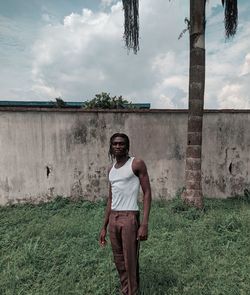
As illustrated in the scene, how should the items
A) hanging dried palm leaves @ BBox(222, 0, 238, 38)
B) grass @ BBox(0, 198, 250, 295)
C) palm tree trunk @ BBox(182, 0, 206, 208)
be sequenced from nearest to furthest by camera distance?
grass @ BBox(0, 198, 250, 295), palm tree trunk @ BBox(182, 0, 206, 208), hanging dried palm leaves @ BBox(222, 0, 238, 38)

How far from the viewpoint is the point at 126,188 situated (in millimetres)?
2740

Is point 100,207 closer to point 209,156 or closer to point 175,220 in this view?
point 175,220

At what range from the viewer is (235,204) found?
6617mm

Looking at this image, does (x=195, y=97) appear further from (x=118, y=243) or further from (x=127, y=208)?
(x=118, y=243)

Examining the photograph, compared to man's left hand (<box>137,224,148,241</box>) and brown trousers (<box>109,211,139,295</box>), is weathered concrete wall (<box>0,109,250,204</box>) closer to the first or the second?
brown trousers (<box>109,211,139,295</box>)

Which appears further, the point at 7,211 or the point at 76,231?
the point at 7,211

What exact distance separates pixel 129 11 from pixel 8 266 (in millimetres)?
5082

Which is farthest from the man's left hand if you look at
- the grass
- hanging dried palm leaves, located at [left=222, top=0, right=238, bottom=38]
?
Answer: hanging dried palm leaves, located at [left=222, top=0, right=238, bottom=38]

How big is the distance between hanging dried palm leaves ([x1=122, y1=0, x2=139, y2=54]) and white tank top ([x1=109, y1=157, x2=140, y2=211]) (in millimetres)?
4182

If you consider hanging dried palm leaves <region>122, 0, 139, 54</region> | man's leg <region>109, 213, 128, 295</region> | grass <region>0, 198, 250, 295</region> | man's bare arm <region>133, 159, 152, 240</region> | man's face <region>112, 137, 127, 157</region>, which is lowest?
grass <region>0, 198, 250, 295</region>

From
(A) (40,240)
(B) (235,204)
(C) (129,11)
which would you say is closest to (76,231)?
(A) (40,240)

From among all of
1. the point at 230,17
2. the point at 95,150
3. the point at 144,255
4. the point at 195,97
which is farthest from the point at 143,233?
the point at 230,17

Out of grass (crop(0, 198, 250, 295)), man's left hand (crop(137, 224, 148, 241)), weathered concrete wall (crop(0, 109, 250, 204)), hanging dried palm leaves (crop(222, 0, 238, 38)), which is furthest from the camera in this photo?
weathered concrete wall (crop(0, 109, 250, 204))

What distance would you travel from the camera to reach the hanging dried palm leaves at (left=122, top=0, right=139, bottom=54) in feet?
19.9
